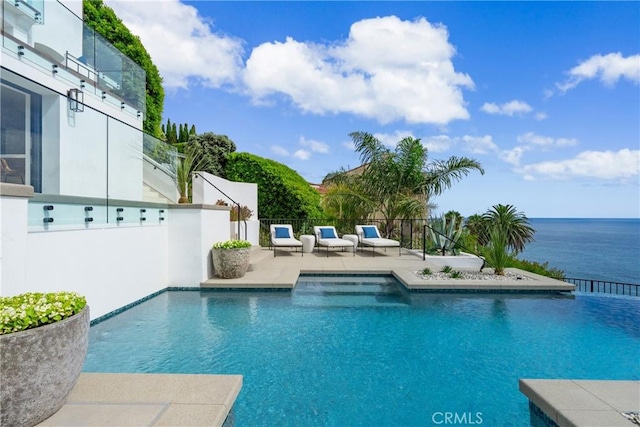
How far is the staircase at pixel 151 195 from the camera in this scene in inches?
259

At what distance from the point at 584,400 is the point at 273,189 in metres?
14.6

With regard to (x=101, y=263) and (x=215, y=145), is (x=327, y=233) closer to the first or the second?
(x=101, y=263)

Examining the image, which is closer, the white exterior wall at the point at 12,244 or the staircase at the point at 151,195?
the white exterior wall at the point at 12,244

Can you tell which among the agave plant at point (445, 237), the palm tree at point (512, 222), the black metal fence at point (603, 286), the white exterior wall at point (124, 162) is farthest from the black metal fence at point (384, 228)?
the white exterior wall at point (124, 162)

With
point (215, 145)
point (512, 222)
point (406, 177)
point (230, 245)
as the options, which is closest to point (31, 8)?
point (230, 245)

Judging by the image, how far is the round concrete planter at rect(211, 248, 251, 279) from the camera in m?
7.58

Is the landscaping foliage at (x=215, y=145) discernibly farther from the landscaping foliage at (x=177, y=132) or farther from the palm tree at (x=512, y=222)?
the palm tree at (x=512, y=222)

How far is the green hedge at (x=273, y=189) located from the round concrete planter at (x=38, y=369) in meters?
13.8

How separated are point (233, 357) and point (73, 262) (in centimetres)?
253

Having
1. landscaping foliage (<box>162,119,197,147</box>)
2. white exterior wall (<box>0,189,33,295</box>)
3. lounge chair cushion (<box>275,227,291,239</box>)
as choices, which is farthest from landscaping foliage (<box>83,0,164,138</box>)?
landscaping foliage (<box>162,119,197,147</box>)

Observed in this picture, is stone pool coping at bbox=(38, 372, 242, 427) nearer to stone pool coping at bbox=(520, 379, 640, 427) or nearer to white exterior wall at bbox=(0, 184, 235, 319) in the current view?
white exterior wall at bbox=(0, 184, 235, 319)

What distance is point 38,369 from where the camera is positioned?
2.10 metres

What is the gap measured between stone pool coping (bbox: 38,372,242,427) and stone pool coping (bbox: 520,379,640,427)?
238 centimetres

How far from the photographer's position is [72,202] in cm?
471
